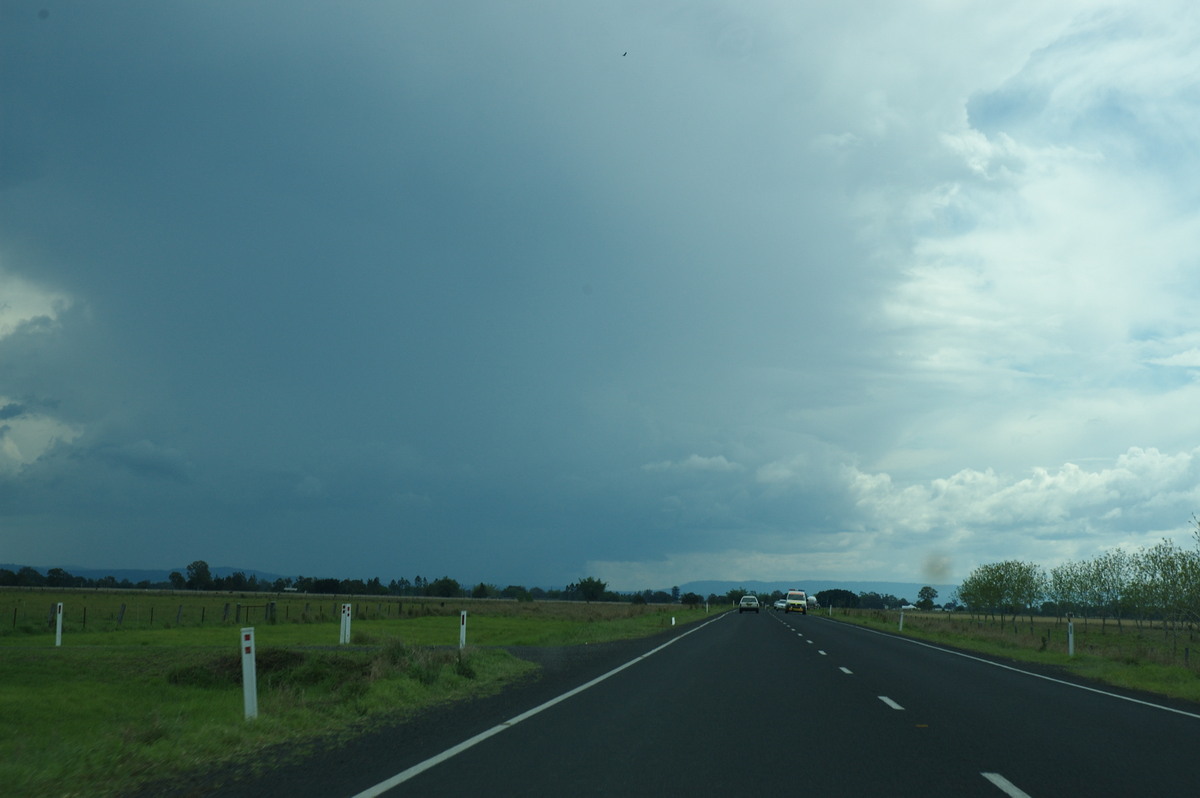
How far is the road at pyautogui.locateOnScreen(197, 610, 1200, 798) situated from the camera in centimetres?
786

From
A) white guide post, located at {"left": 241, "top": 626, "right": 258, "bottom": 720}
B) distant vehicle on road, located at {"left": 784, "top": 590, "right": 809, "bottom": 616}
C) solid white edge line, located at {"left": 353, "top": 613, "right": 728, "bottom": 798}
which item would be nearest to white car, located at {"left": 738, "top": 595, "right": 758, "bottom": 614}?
distant vehicle on road, located at {"left": 784, "top": 590, "right": 809, "bottom": 616}

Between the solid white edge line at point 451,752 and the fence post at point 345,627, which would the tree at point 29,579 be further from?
the solid white edge line at point 451,752

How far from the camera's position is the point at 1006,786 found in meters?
7.85

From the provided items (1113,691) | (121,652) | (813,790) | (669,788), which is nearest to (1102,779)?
(813,790)

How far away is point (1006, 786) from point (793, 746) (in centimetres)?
257

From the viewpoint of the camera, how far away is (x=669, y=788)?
25.2 ft

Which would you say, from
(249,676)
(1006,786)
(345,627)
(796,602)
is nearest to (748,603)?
(796,602)

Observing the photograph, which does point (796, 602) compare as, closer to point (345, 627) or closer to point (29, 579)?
point (345, 627)

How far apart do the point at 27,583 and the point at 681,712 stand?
214913 mm

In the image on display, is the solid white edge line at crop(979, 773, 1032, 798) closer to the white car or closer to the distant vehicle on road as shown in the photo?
the white car

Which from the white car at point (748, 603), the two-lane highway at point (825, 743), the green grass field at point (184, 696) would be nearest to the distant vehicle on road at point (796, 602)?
the white car at point (748, 603)

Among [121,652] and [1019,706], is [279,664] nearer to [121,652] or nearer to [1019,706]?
[121,652]

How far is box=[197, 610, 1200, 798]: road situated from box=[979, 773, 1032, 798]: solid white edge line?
0.7 inches

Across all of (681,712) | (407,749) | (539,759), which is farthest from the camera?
A: (681,712)
